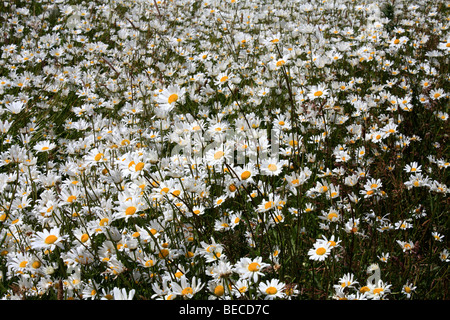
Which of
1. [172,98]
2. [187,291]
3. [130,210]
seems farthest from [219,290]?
[172,98]

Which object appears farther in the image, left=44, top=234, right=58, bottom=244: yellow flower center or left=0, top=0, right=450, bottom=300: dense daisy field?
left=0, top=0, right=450, bottom=300: dense daisy field

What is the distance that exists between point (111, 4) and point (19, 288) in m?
6.74

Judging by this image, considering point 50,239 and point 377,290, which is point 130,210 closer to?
point 50,239

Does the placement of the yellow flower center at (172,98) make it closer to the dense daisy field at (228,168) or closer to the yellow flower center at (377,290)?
the dense daisy field at (228,168)

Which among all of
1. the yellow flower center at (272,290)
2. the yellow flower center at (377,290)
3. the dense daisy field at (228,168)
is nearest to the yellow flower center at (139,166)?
the dense daisy field at (228,168)

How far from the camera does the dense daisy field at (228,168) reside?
1.97 m

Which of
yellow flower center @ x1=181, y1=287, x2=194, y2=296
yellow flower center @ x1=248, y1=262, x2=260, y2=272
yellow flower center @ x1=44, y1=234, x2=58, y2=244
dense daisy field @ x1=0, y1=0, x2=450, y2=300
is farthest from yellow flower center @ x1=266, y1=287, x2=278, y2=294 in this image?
yellow flower center @ x1=44, y1=234, x2=58, y2=244

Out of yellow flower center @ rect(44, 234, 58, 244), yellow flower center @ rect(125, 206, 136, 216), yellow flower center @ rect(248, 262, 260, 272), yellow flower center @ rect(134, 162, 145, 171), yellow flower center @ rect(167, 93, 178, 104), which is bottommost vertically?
yellow flower center @ rect(248, 262, 260, 272)


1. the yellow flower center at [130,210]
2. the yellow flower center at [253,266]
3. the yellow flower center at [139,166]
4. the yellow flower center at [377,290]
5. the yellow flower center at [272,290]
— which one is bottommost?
the yellow flower center at [377,290]

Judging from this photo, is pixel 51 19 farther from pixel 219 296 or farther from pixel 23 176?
pixel 219 296

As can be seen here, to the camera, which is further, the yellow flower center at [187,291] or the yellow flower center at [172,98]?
the yellow flower center at [172,98]

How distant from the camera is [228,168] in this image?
206 centimetres

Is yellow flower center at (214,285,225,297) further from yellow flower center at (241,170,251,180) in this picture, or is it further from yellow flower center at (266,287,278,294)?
yellow flower center at (241,170,251,180)

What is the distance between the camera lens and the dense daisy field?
1971 millimetres
